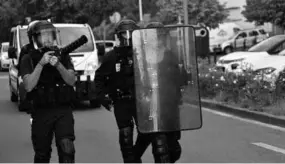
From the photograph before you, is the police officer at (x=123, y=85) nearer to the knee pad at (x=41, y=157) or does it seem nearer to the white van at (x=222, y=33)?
the knee pad at (x=41, y=157)

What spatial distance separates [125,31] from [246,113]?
291 inches

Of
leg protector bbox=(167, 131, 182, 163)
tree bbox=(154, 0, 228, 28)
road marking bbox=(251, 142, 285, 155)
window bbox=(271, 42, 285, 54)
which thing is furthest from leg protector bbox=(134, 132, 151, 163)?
tree bbox=(154, 0, 228, 28)

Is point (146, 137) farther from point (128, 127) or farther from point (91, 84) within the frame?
point (91, 84)

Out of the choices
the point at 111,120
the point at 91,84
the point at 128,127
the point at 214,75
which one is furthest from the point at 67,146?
the point at 214,75

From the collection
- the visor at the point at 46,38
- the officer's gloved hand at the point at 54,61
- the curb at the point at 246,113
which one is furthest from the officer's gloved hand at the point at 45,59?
the curb at the point at 246,113

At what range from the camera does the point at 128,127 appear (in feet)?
21.3

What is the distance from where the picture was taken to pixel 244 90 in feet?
47.3

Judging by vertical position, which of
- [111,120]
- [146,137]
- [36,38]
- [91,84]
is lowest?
[111,120]

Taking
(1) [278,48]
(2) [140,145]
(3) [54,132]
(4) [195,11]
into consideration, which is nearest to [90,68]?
(1) [278,48]

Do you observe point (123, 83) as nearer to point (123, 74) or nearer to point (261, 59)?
point (123, 74)

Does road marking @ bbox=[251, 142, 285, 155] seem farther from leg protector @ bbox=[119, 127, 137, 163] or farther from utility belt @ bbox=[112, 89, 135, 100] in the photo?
utility belt @ bbox=[112, 89, 135, 100]

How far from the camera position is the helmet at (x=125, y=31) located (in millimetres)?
6426

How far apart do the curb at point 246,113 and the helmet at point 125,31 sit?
603 cm

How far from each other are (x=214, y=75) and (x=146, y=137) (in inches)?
397
